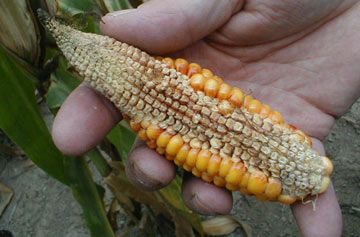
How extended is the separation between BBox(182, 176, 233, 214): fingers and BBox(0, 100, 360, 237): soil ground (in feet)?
2.74

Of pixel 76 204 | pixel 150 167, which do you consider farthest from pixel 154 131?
pixel 76 204

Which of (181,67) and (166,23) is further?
(166,23)

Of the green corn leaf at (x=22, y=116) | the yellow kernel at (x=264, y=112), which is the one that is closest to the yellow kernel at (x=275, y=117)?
the yellow kernel at (x=264, y=112)

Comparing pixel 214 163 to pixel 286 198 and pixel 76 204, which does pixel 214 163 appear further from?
pixel 76 204

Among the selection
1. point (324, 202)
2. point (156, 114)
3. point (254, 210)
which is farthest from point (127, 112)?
point (254, 210)

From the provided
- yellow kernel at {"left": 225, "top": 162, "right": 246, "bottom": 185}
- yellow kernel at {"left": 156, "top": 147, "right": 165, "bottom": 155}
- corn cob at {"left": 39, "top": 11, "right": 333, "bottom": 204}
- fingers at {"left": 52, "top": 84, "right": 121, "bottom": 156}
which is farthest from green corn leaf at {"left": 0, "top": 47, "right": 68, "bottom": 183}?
yellow kernel at {"left": 225, "top": 162, "right": 246, "bottom": 185}

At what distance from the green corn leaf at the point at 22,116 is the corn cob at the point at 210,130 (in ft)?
0.79

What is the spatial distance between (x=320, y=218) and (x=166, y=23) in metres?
0.71

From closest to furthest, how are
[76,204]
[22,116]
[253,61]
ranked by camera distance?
1. [22,116]
2. [253,61]
3. [76,204]

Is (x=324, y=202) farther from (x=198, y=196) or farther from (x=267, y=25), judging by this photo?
(x=267, y=25)

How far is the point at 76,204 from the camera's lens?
99.3 inches

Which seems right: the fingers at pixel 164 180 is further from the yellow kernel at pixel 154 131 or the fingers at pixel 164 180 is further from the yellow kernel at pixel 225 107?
the yellow kernel at pixel 225 107

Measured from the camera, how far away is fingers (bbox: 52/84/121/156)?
1431 mm

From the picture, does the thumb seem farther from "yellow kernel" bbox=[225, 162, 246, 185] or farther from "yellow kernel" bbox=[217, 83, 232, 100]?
"yellow kernel" bbox=[225, 162, 246, 185]
